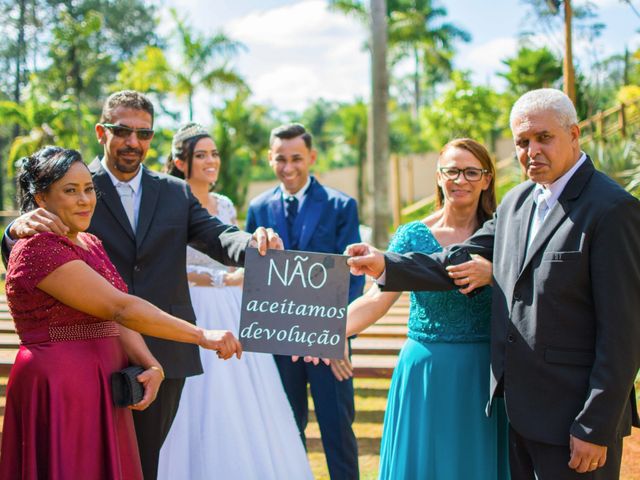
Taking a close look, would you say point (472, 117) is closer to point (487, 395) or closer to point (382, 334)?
point (382, 334)

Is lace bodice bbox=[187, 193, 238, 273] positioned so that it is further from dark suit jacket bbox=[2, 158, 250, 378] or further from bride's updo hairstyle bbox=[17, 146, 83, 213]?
bride's updo hairstyle bbox=[17, 146, 83, 213]

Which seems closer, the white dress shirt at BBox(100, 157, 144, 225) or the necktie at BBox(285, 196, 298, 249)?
the white dress shirt at BBox(100, 157, 144, 225)

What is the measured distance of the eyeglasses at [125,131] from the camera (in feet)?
11.8

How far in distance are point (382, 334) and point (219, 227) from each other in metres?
4.81

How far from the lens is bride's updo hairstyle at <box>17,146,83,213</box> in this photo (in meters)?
2.75

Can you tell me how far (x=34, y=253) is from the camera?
258cm

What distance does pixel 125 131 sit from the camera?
11.9ft

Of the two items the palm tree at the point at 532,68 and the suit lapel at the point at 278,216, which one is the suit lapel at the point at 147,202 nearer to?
the suit lapel at the point at 278,216

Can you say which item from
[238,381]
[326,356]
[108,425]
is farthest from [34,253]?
[238,381]

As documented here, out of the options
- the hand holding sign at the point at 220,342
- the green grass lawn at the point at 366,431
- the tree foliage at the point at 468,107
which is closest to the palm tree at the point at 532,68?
the tree foliage at the point at 468,107

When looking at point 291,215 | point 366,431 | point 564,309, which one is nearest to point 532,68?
point 366,431

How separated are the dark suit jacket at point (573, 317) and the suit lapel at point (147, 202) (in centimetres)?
181

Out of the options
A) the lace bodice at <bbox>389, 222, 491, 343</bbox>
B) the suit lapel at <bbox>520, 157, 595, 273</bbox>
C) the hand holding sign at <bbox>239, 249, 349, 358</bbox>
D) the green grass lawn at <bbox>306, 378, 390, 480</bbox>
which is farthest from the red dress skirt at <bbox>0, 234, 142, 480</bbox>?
the green grass lawn at <bbox>306, 378, 390, 480</bbox>

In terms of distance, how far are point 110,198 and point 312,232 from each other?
155 centimetres
